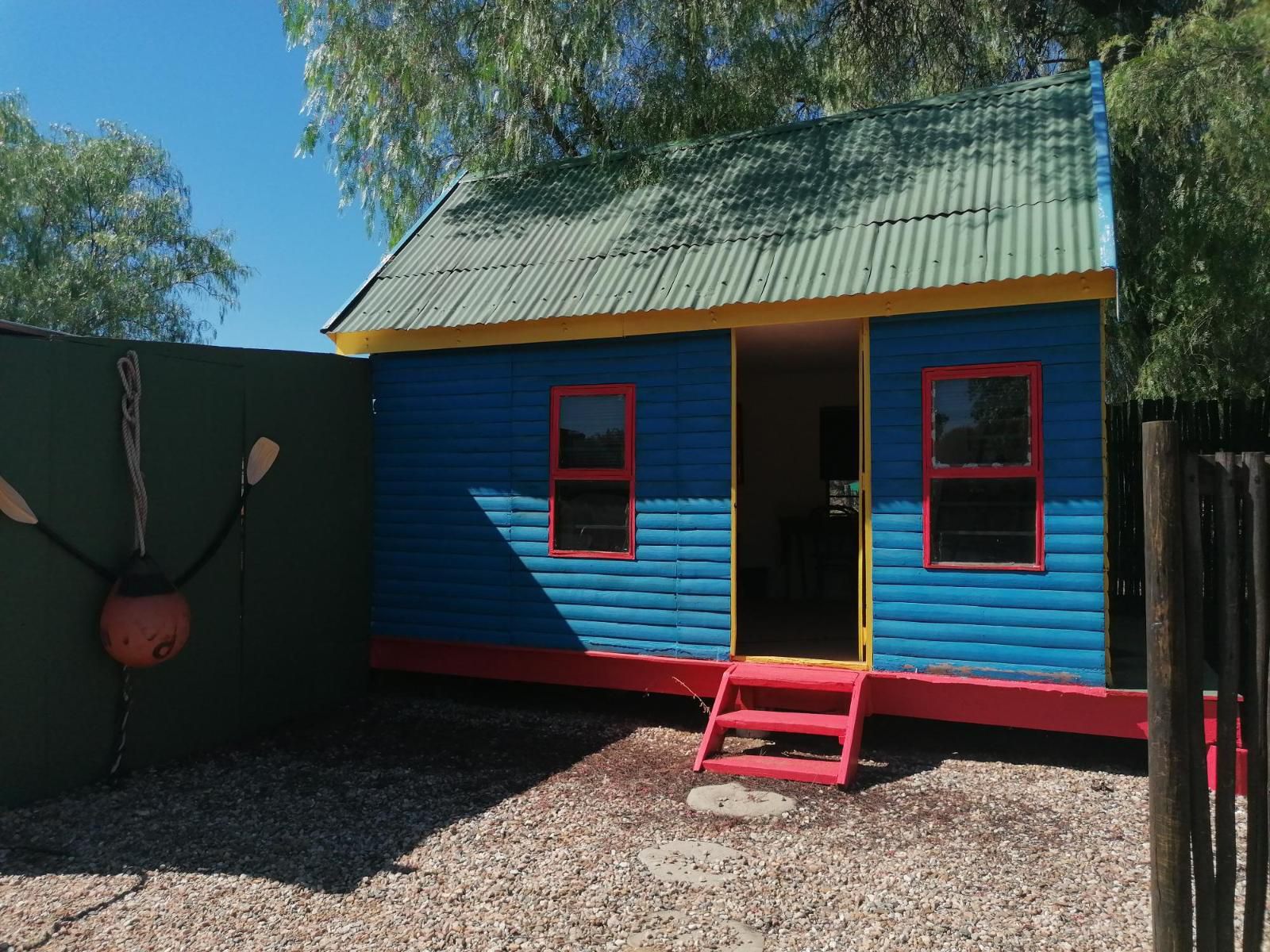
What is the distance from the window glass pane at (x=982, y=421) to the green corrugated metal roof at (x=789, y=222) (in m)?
0.64

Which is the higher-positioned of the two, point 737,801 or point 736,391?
point 736,391

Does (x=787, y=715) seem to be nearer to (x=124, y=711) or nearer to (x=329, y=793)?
(x=329, y=793)

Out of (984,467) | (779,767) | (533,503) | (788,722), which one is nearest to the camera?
(779,767)

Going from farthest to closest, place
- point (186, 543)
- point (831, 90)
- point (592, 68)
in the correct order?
point (831, 90) < point (592, 68) < point (186, 543)

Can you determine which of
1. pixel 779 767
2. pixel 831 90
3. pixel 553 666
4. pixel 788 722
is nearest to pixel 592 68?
pixel 831 90

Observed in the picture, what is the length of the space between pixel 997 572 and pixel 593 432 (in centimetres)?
284

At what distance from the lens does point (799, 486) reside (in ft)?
34.6

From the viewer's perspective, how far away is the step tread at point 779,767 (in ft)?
17.0

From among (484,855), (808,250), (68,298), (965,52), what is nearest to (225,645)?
(484,855)

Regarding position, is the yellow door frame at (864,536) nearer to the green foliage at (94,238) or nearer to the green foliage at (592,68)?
the green foliage at (592,68)

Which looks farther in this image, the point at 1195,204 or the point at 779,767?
the point at 1195,204

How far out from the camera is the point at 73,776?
5090 millimetres

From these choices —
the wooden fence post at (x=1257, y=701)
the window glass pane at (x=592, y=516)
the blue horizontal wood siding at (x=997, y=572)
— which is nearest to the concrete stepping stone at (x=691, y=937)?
the wooden fence post at (x=1257, y=701)

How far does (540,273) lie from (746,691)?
343cm
